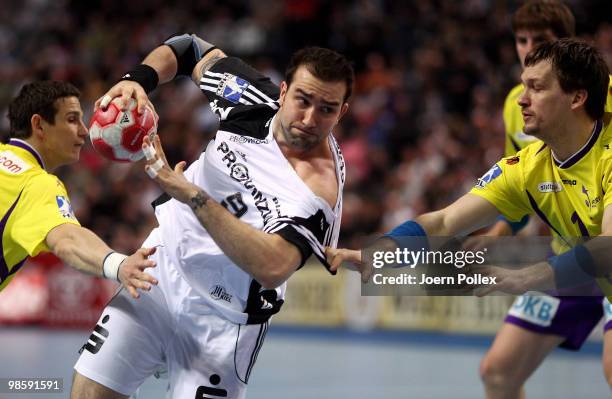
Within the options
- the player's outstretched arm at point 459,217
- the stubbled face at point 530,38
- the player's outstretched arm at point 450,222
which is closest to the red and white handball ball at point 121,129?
the player's outstretched arm at point 450,222

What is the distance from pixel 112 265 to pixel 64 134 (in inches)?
51.4

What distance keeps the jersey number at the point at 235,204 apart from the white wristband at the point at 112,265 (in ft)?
2.26

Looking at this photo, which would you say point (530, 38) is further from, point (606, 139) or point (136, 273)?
point (136, 273)

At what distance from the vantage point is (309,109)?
4789 millimetres

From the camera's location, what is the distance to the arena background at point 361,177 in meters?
10.2

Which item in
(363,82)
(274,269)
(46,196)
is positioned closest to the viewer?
(274,269)

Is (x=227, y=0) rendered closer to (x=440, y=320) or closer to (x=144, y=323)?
(x=440, y=320)

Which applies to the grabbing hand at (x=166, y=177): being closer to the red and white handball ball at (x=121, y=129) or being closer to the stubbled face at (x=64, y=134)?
the red and white handball ball at (x=121, y=129)

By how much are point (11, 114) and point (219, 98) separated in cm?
127

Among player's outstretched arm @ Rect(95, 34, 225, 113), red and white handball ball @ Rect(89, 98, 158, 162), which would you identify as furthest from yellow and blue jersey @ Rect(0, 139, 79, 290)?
player's outstretched arm @ Rect(95, 34, 225, 113)

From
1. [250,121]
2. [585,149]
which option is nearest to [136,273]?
[250,121]

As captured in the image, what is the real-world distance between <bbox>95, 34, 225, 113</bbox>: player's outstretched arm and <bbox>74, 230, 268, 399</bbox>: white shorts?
103 centimetres

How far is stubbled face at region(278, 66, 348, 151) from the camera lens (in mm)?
4793

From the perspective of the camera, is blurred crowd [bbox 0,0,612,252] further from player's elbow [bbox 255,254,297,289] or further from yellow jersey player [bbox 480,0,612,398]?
player's elbow [bbox 255,254,297,289]
